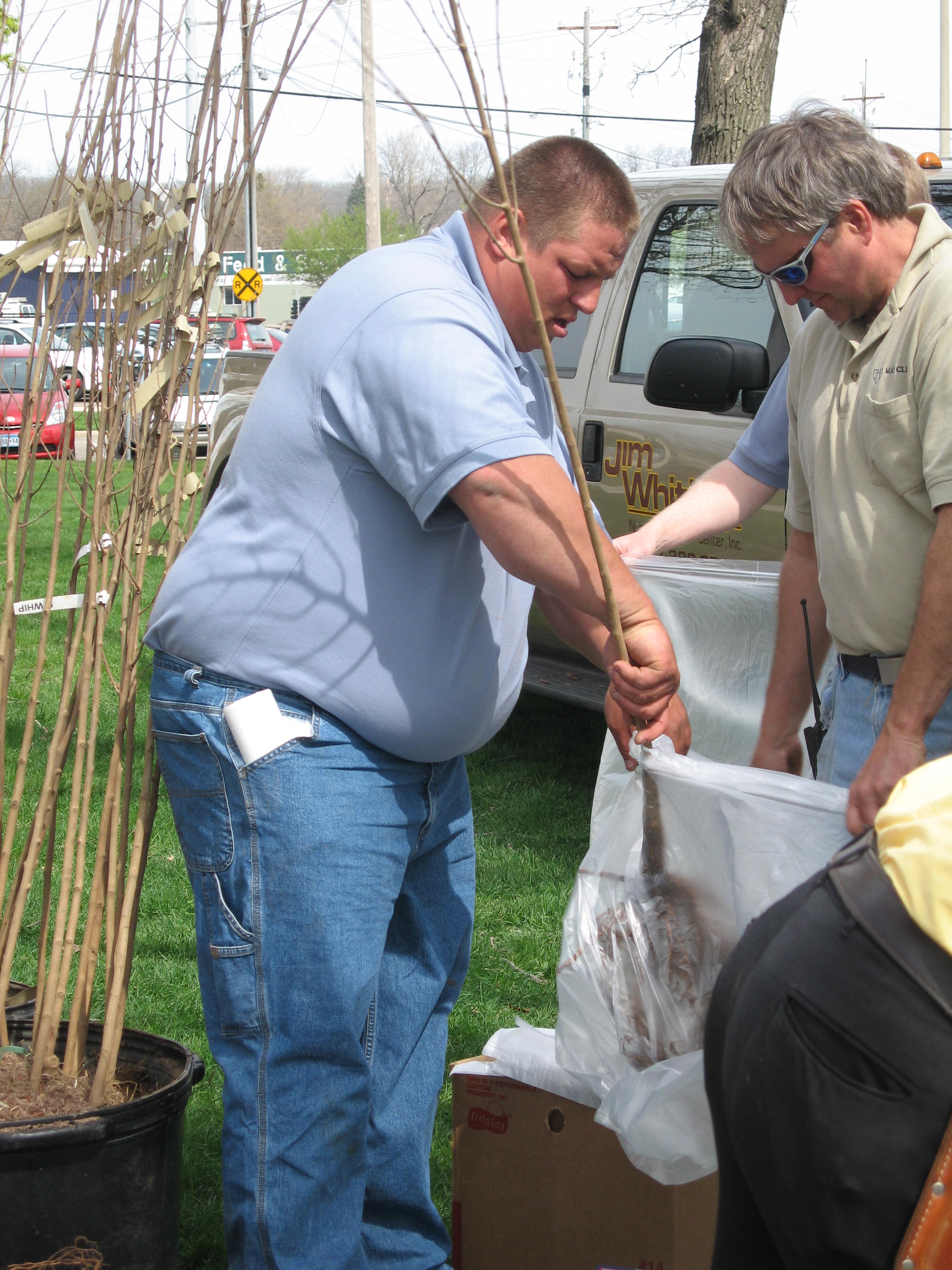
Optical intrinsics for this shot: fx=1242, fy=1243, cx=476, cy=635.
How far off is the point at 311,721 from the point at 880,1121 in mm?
1010

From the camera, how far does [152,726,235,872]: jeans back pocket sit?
1.87 metres

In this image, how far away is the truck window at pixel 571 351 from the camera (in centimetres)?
471

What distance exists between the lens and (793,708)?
7.99 ft

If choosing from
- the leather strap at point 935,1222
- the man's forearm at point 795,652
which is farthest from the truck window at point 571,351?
the leather strap at point 935,1222

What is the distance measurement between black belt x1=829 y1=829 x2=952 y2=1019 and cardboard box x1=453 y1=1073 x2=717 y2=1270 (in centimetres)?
99

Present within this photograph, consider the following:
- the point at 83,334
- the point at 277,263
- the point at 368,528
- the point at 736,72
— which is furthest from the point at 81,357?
the point at 277,263

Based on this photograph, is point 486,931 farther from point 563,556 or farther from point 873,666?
point 563,556

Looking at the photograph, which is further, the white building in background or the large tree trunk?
the white building in background

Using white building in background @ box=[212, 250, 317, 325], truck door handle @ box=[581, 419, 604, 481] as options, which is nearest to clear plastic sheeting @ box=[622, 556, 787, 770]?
truck door handle @ box=[581, 419, 604, 481]

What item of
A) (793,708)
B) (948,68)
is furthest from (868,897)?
(948,68)

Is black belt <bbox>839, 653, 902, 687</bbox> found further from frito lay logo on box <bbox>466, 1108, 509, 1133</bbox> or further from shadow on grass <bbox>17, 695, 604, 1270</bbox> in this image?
shadow on grass <bbox>17, 695, 604, 1270</bbox>

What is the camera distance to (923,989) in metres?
1.07

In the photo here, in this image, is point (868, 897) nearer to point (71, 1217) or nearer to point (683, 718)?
point (683, 718)

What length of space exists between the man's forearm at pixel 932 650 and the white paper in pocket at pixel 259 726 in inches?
36.2
